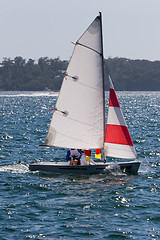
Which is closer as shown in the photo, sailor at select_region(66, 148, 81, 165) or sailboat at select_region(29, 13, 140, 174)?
sailboat at select_region(29, 13, 140, 174)

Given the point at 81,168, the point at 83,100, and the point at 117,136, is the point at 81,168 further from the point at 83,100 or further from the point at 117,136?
the point at 83,100

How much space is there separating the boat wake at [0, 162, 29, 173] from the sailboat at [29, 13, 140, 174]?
1.19m

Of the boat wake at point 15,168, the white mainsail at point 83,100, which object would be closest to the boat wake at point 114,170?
the white mainsail at point 83,100

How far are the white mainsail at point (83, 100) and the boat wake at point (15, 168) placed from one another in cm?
252

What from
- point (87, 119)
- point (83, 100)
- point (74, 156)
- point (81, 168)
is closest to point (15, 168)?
point (74, 156)

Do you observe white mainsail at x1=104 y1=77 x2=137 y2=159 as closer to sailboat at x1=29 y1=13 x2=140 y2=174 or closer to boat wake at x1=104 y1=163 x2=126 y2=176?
sailboat at x1=29 y1=13 x2=140 y2=174

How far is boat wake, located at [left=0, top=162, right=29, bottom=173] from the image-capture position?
27191mm

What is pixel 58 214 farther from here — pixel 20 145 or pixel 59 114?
pixel 20 145

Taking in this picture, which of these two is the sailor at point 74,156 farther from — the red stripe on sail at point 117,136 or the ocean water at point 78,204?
the red stripe on sail at point 117,136

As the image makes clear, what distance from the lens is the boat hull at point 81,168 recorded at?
2562 cm

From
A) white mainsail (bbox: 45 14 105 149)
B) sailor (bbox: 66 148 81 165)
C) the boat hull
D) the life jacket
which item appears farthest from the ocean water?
white mainsail (bbox: 45 14 105 149)

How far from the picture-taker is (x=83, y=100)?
25.6 meters

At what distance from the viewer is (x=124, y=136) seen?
2567cm

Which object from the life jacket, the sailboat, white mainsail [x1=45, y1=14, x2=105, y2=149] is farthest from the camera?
the life jacket
